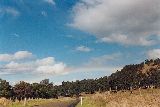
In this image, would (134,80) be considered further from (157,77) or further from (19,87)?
(19,87)

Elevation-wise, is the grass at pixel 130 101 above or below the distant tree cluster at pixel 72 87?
below

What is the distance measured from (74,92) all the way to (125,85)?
35079mm

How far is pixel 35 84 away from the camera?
413 ft

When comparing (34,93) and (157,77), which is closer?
(34,93)

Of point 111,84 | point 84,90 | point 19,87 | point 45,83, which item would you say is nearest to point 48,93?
point 45,83

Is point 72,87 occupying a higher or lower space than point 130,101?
higher

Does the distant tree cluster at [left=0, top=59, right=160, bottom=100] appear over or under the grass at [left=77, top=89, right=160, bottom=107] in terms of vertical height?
over

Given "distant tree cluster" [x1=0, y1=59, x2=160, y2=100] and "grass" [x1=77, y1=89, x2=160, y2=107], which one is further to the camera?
"distant tree cluster" [x1=0, y1=59, x2=160, y2=100]

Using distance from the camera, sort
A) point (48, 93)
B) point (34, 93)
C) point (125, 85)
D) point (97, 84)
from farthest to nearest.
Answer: point (97, 84) → point (125, 85) → point (48, 93) → point (34, 93)

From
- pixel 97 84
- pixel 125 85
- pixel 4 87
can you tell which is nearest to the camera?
pixel 4 87

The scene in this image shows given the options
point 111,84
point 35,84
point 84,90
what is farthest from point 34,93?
point 84,90

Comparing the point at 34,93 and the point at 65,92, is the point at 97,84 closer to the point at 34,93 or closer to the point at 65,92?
the point at 65,92

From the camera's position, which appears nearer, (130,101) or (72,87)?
(130,101)

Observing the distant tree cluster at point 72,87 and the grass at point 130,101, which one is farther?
the distant tree cluster at point 72,87
